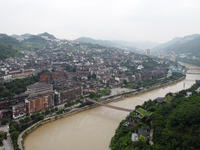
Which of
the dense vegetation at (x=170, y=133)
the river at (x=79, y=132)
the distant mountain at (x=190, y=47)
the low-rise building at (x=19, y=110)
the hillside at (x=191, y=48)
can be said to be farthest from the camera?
the hillside at (x=191, y=48)

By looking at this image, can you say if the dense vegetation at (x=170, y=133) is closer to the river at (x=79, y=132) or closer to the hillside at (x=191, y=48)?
the river at (x=79, y=132)

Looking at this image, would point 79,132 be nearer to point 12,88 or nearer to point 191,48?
point 12,88

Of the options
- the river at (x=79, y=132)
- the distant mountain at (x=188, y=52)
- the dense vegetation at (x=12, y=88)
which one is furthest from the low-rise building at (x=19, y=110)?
the distant mountain at (x=188, y=52)

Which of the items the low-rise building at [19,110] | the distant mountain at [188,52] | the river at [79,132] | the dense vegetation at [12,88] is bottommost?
the river at [79,132]

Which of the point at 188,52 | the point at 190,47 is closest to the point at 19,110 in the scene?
the point at 188,52

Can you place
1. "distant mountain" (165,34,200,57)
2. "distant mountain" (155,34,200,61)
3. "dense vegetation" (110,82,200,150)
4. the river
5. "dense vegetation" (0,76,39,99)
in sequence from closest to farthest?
"dense vegetation" (110,82,200,150)
the river
"dense vegetation" (0,76,39,99)
"distant mountain" (155,34,200,61)
"distant mountain" (165,34,200,57)

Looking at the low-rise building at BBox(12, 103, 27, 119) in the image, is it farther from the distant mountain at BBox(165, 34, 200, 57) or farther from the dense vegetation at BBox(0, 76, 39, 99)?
the distant mountain at BBox(165, 34, 200, 57)

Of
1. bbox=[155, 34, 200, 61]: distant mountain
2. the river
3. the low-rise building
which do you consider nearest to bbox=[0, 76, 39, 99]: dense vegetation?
the low-rise building

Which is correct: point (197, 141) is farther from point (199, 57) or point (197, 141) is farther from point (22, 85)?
point (199, 57)

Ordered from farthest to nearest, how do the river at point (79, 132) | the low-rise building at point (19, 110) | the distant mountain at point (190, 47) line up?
the distant mountain at point (190, 47)
the low-rise building at point (19, 110)
the river at point (79, 132)
